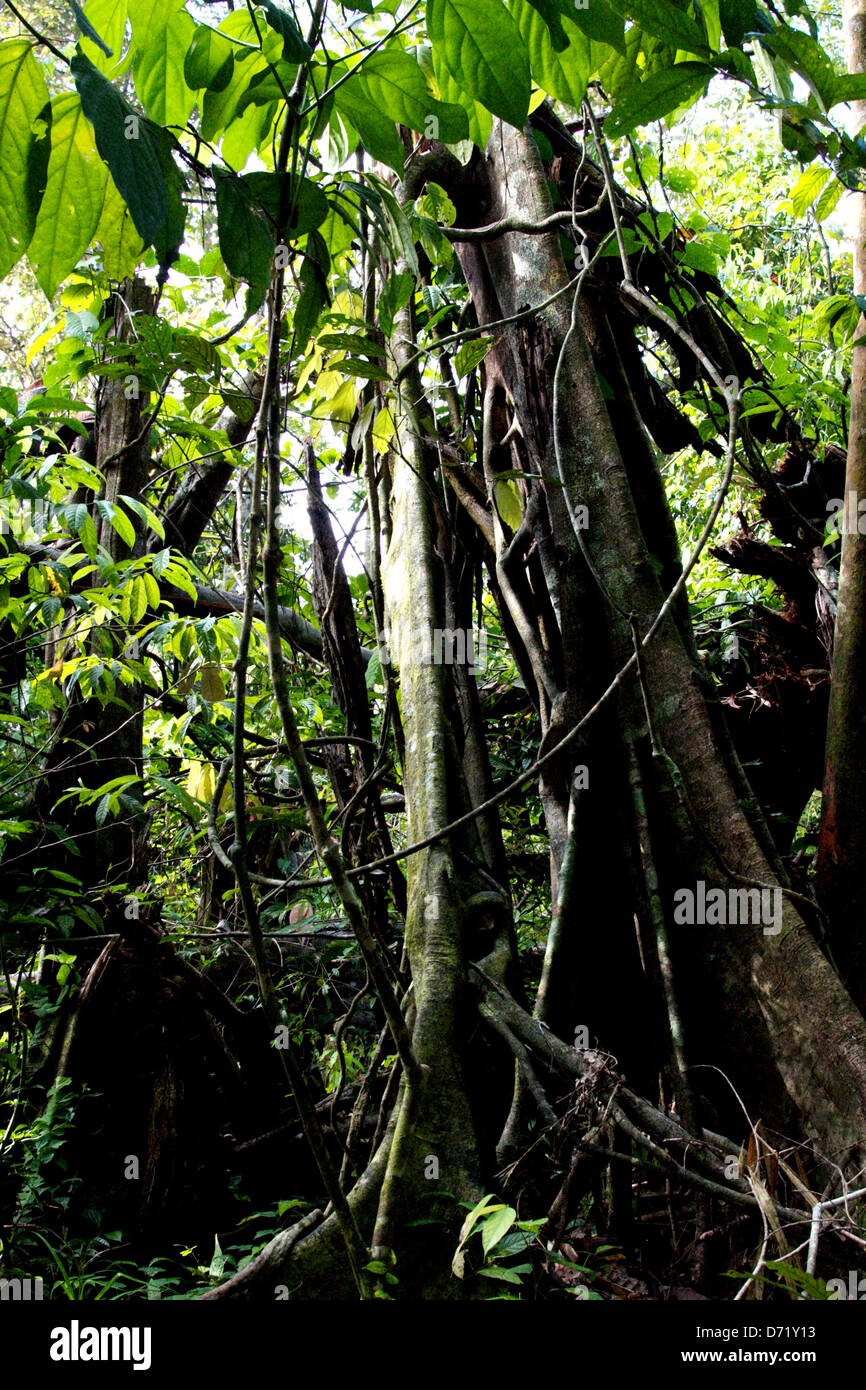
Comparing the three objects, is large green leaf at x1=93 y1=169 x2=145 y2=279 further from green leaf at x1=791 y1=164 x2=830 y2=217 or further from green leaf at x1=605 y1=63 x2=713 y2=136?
green leaf at x1=791 y1=164 x2=830 y2=217

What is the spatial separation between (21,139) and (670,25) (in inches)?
24.8

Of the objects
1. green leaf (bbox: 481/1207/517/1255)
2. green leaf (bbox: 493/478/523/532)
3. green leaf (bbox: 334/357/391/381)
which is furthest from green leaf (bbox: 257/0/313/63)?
green leaf (bbox: 493/478/523/532)

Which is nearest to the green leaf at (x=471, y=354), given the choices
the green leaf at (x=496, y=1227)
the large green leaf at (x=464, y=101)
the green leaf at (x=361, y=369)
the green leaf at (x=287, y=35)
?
the green leaf at (x=361, y=369)

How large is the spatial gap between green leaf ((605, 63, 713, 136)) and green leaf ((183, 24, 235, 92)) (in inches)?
16.0

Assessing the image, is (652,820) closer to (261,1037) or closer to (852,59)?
(261,1037)

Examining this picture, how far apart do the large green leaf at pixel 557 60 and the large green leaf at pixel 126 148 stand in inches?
17.7

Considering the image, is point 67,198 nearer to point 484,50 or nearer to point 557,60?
point 484,50

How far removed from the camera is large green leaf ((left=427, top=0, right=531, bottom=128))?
833mm

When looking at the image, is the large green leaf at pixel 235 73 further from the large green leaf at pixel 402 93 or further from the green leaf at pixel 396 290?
the green leaf at pixel 396 290

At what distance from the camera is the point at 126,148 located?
0.72 m

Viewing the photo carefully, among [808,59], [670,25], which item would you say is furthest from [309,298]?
[808,59]
